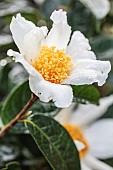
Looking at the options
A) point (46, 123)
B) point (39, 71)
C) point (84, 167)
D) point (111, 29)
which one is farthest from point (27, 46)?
point (111, 29)

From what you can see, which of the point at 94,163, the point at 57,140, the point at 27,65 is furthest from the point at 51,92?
the point at 94,163

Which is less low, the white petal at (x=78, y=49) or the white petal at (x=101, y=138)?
the white petal at (x=78, y=49)

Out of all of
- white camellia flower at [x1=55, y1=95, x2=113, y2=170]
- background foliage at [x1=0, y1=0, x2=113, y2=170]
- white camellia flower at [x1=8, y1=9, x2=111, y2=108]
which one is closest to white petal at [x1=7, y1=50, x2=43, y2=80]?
white camellia flower at [x1=8, y1=9, x2=111, y2=108]

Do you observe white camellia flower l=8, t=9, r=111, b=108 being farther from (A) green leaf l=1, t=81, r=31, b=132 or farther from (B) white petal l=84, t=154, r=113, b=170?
(B) white petal l=84, t=154, r=113, b=170

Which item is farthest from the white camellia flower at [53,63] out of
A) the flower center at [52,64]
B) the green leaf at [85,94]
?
the green leaf at [85,94]

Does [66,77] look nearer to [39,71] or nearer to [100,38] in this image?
[39,71]

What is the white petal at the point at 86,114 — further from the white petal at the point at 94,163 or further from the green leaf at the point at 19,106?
the green leaf at the point at 19,106

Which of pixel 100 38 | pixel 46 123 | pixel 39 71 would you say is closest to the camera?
pixel 39 71

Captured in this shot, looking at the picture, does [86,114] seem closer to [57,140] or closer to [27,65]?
[57,140]
